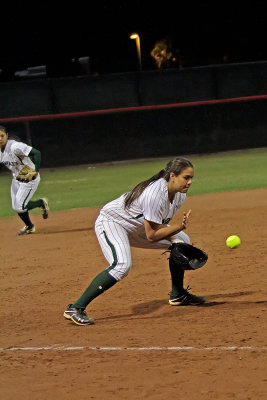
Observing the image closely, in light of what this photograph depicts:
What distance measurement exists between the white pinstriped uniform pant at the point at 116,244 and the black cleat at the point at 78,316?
0.44m

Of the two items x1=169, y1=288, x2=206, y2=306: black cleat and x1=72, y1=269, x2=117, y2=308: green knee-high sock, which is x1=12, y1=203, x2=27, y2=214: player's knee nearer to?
x1=169, y1=288, x2=206, y2=306: black cleat

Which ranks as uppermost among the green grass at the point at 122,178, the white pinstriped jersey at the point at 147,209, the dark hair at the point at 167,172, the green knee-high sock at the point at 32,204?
the dark hair at the point at 167,172

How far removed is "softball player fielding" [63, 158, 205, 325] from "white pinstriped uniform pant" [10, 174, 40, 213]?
5155 millimetres

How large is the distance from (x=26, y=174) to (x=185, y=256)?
18.0 ft

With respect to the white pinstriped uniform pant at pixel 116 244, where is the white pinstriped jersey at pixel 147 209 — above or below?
above

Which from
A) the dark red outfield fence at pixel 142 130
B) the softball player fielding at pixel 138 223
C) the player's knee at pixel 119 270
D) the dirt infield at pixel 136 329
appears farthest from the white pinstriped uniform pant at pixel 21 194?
the dark red outfield fence at pixel 142 130

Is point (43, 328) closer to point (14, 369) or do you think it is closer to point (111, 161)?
point (14, 369)

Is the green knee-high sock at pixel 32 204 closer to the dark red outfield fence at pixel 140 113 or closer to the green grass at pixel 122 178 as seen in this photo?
the green grass at pixel 122 178

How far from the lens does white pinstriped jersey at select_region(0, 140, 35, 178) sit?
1167 centimetres

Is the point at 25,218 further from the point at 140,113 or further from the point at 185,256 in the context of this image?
the point at 140,113

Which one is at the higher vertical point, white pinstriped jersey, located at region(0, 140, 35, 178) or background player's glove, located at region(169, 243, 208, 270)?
white pinstriped jersey, located at region(0, 140, 35, 178)

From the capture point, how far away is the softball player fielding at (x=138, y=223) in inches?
253

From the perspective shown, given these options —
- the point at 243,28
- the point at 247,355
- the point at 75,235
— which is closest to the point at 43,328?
the point at 247,355

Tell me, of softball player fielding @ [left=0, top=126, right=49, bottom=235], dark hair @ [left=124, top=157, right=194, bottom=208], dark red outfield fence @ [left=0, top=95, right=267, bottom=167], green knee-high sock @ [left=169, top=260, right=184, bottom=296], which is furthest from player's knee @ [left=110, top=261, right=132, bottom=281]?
dark red outfield fence @ [left=0, top=95, right=267, bottom=167]
